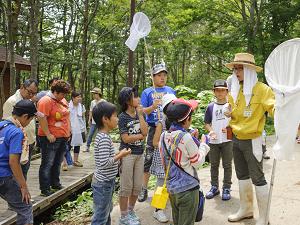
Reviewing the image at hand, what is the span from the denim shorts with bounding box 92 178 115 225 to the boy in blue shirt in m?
0.70

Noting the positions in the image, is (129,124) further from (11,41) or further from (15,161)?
(11,41)

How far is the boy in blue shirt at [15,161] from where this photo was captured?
344 centimetres

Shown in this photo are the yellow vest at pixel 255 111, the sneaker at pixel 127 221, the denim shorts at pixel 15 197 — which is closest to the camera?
the denim shorts at pixel 15 197

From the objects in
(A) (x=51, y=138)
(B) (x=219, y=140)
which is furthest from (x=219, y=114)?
(A) (x=51, y=138)

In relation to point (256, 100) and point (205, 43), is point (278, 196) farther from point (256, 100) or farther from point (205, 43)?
point (205, 43)

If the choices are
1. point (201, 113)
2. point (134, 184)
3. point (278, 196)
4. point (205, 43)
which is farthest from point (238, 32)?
point (134, 184)

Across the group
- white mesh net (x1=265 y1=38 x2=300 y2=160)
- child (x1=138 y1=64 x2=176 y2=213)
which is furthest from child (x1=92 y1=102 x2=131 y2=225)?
white mesh net (x1=265 y1=38 x2=300 y2=160)

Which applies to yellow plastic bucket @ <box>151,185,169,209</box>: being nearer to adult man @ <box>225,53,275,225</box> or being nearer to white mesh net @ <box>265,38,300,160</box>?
white mesh net @ <box>265,38,300,160</box>

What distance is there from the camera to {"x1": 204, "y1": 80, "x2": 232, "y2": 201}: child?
5.14m

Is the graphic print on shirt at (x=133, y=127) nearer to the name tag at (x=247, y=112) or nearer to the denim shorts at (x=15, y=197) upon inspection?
the name tag at (x=247, y=112)


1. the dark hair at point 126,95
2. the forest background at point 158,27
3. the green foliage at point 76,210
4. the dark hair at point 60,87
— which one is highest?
the forest background at point 158,27

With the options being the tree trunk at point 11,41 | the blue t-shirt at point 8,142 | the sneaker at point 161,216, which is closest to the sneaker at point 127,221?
the sneaker at point 161,216

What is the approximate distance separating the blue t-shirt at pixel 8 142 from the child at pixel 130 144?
1238mm

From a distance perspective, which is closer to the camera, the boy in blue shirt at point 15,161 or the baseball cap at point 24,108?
the boy in blue shirt at point 15,161
